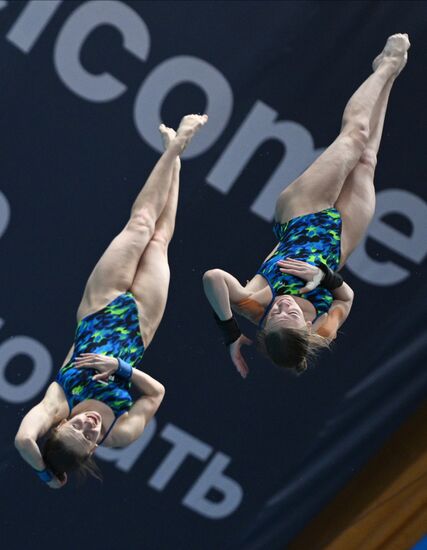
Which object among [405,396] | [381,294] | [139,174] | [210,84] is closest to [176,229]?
[139,174]

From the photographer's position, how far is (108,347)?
511 centimetres

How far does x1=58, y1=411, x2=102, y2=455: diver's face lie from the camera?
→ 4812 mm

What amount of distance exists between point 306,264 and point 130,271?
88 cm

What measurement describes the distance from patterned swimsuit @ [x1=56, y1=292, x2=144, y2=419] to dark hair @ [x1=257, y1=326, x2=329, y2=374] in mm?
684

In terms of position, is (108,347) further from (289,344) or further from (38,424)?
(289,344)

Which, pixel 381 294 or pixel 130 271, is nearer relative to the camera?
pixel 130 271

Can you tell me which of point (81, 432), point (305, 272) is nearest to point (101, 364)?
point (81, 432)

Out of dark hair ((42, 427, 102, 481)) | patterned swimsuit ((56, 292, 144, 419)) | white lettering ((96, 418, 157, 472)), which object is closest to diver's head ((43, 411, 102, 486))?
dark hair ((42, 427, 102, 481))

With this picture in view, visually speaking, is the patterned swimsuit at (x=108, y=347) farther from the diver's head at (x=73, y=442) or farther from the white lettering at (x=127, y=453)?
the white lettering at (x=127, y=453)

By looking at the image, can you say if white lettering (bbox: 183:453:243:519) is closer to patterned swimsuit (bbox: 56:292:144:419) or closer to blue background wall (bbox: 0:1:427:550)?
blue background wall (bbox: 0:1:427:550)

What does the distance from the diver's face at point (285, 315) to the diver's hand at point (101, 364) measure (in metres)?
0.71

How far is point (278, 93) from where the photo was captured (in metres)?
6.09

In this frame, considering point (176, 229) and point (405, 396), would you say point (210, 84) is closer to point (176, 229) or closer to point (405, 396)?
point (176, 229)

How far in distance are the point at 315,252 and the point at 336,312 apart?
0.33m
